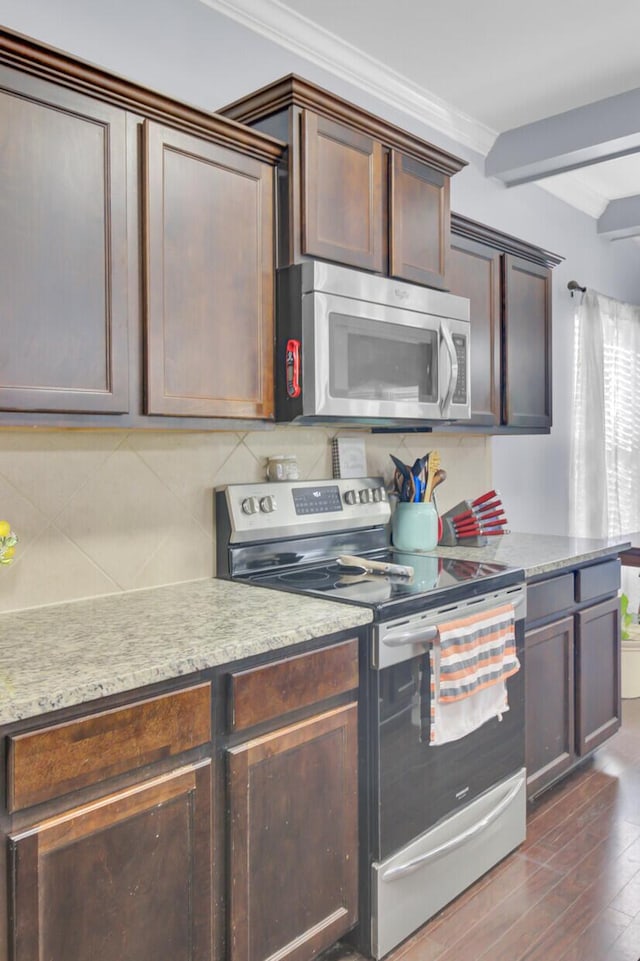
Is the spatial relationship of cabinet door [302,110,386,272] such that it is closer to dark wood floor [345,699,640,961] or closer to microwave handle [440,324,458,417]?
microwave handle [440,324,458,417]

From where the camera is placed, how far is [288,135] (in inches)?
78.1

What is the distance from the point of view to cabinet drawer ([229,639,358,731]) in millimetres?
1502

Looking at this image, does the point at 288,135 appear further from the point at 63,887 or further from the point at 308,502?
the point at 63,887

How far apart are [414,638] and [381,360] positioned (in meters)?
0.85

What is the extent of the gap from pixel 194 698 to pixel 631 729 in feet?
8.63

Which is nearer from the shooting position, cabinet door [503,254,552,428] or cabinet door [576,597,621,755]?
cabinet door [576,597,621,755]

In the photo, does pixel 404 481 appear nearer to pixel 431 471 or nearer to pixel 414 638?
pixel 431 471

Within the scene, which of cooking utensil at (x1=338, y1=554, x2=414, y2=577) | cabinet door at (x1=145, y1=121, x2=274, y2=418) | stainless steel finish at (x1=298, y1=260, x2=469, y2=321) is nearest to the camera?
cabinet door at (x1=145, y1=121, x2=274, y2=418)

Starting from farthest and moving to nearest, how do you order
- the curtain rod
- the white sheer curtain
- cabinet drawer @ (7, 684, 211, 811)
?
the white sheer curtain < the curtain rod < cabinet drawer @ (7, 684, 211, 811)

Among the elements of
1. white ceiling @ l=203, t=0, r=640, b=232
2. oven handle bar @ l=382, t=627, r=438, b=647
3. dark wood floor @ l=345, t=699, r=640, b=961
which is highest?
white ceiling @ l=203, t=0, r=640, b=232

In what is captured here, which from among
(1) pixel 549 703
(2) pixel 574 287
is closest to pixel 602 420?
(2) pixel 574 287

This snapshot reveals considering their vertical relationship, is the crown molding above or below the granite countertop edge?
above

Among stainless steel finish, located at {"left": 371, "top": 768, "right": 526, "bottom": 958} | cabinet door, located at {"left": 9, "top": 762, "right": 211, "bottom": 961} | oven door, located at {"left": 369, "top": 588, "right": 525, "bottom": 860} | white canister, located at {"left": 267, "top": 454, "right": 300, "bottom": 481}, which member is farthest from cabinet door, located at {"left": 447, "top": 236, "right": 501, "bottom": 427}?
cabinet door, located at {"left": 9, "top": 762, "right": 211, "bottom": 961}

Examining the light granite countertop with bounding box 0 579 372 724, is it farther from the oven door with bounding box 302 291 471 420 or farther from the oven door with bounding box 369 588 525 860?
the oven door with bounding box 302 291 471 420
